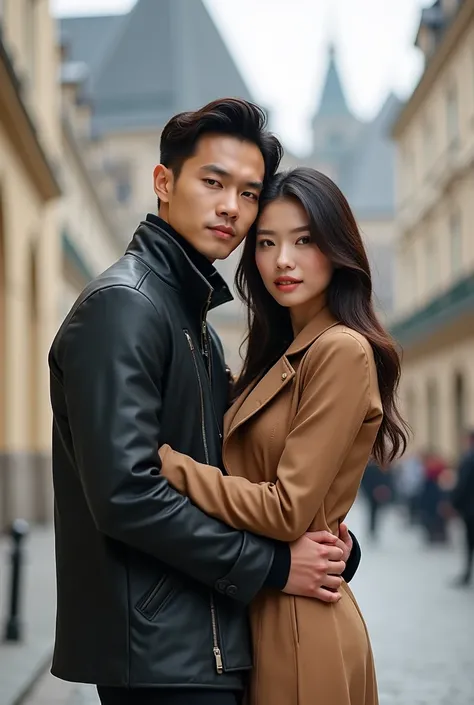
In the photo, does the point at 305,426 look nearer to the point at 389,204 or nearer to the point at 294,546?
the point at 294,546

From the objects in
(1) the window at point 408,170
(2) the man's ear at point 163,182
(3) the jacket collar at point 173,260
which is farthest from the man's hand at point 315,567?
(1) the window at point 408,170

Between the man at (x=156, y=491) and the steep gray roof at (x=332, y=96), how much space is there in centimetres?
11249

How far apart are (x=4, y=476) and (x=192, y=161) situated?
16163 millimetres

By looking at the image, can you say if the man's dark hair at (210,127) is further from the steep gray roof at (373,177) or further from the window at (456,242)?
the steep gray roof at (373,177)

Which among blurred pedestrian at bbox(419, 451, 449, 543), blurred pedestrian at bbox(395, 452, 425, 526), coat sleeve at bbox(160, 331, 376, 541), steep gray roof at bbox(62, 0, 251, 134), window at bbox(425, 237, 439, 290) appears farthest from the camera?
steep gray roof at bbox(62, 0, 251, 134)

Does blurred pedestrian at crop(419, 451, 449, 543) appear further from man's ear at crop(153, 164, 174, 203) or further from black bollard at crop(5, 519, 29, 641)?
man's ear at crop(153, 164, 174, 203)

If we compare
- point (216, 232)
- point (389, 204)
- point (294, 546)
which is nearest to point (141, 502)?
point (294, 546)

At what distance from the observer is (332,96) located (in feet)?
378

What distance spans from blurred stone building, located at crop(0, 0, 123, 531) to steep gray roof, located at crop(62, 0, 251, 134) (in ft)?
124

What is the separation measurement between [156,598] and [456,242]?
1242 inches

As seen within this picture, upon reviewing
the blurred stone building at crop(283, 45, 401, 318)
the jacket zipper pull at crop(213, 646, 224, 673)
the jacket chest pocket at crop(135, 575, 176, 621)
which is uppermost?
the blurred stone building at crop(283, 45, 401, 318)

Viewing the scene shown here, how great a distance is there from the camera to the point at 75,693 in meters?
7.40

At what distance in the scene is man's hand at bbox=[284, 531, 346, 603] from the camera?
276cm

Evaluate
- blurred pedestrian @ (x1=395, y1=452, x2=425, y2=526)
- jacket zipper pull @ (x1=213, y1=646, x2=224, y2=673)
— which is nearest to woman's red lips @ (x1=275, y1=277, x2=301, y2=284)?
jacket zipper pull @ (x1=213, y1=646, x2=224, y2=673)
